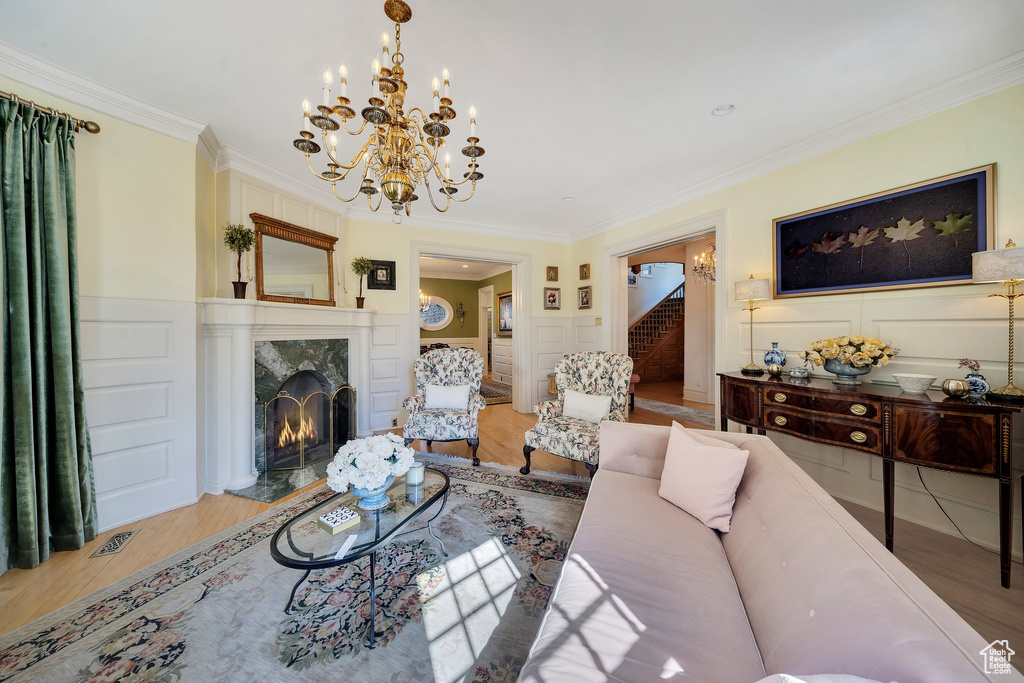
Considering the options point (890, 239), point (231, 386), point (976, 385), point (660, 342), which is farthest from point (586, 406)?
point (660, 342)

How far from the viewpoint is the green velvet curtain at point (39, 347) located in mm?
1794

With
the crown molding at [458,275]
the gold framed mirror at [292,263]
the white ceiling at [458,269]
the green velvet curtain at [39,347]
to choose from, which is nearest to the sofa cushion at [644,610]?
the green velvet curtain at [39,347]

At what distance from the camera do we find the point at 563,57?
1.86 m

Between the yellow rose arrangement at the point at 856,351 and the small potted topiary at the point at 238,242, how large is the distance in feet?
13.6

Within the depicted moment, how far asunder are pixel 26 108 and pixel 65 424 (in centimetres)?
165

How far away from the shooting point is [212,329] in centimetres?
269

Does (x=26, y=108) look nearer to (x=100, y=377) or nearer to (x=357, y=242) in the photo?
(x=100, y=377)

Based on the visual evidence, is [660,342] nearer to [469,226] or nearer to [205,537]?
[469,226]

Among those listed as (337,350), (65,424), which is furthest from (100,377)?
(337,350)

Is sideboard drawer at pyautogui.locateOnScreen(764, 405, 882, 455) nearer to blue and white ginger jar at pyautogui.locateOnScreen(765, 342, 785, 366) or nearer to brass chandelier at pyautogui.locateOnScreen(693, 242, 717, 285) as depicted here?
blue and white ginger jar at pyautogui.locateOnScreen(765, 342, 785, 366)

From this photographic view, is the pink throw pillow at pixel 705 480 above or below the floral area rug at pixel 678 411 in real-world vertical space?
above

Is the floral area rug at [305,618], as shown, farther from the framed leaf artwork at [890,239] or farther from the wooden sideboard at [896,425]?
the framed leaf artwork at [890,239]

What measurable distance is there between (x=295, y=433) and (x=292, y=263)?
156 centimetres

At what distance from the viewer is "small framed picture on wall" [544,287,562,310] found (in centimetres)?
515
